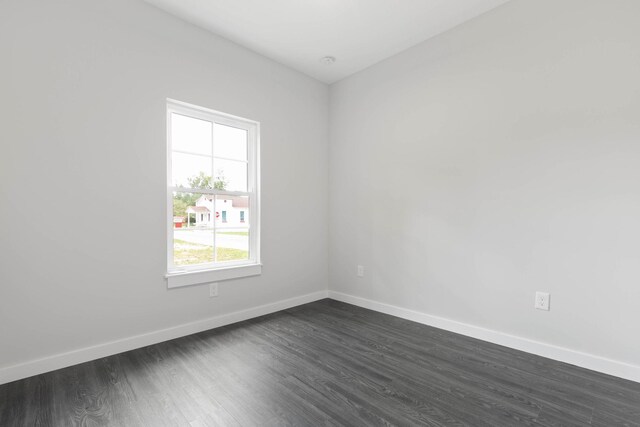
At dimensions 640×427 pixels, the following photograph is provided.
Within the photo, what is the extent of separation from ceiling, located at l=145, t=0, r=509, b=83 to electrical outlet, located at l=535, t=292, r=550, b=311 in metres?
2.34

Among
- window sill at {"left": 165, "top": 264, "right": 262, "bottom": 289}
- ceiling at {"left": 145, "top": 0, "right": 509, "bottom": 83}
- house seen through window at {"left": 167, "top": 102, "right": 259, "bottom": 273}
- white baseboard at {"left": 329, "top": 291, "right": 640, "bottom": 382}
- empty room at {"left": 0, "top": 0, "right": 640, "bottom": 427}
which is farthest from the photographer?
house seen through window at {"left": 167, "top": 102, "right": 259, "bottom": 273}

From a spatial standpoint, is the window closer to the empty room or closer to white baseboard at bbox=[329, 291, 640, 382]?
the empty room

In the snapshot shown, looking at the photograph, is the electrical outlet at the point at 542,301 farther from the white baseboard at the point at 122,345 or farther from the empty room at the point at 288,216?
the white baseboard at the point at 122,345

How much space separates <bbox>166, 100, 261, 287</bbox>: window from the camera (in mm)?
2797

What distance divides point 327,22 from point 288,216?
1975 mm

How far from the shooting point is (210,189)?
3027 mm

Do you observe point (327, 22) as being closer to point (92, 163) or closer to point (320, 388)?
point (92, 163)

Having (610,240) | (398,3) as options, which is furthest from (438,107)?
(610,240)

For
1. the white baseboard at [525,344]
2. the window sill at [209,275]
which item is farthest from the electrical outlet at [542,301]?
the window sill at [209,275]

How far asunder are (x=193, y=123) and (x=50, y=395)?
224cm

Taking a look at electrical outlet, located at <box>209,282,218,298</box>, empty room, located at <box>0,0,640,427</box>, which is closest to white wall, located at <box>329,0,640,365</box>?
empty room, located at <box>0,0,640,427</box>

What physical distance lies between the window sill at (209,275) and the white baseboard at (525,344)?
4.62 ft

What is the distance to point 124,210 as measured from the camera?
2.44m

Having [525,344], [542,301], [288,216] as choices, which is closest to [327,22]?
[288,216]
